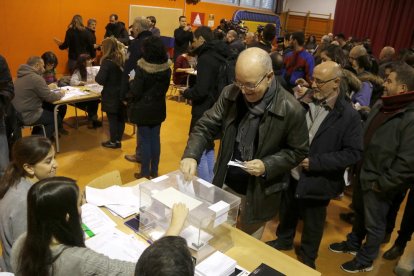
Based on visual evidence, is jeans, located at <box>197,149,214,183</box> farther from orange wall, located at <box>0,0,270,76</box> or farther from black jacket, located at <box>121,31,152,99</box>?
orange wall, located at <box>0,0,270,76</box>

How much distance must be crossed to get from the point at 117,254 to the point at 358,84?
9.03 feet

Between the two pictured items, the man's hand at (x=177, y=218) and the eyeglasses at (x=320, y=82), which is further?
the eyeglasses at (x=320, y=82)

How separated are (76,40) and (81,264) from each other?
7.07 meters

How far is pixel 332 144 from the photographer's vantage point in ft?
8.43

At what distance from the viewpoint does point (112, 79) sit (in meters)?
4.62

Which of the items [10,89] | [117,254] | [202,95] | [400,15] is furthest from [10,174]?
[400,15]

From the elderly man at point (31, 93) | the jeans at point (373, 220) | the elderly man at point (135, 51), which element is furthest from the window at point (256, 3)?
the jeans at point (373, 220)

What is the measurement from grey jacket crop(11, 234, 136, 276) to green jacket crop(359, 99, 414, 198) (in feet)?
6.54

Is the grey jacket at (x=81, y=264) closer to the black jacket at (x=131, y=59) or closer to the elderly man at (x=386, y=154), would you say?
the elderly man at (x=386, y=154)

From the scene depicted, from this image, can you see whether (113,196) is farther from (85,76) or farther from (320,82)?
(85,76)

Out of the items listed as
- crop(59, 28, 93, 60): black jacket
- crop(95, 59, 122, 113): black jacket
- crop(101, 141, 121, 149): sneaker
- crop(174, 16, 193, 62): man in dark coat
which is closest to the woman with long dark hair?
crop(59, 28, 93, 60): black jacket

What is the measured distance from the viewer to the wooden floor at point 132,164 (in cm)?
321

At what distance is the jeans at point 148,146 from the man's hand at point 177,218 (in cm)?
250

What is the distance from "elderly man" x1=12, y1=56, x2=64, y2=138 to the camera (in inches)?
163
